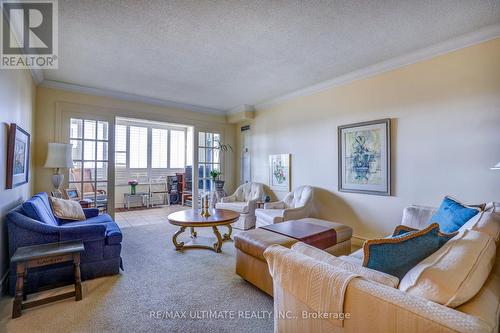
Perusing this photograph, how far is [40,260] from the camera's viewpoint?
204 centimetres

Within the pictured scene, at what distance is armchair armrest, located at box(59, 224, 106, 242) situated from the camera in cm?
239

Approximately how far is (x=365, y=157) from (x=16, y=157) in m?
4.39

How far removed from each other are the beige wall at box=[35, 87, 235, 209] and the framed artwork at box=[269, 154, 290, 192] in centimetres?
195

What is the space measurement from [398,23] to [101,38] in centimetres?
320

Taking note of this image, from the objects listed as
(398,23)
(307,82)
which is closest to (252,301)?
(398,23)

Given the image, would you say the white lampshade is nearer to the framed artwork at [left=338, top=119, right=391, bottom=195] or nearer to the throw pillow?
the throw pillow

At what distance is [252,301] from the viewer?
2154 mm

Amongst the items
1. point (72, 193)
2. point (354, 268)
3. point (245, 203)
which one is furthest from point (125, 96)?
Result: point (354, 268)

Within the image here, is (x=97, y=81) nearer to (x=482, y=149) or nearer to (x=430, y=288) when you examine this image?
(x=430, y=288)

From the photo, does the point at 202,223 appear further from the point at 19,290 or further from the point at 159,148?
the point at 159,148

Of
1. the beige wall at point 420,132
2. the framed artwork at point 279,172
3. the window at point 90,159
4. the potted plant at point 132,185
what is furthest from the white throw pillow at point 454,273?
the potted plant at point 132,185

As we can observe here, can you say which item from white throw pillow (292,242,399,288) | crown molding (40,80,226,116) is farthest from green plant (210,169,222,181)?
white throw pillow (292,242,399,288)

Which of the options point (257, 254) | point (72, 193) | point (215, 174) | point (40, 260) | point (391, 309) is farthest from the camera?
point (215, 174)

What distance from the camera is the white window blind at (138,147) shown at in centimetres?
764
